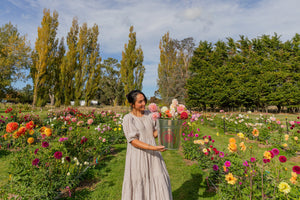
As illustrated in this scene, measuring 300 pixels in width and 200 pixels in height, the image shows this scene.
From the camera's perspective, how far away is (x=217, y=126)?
351 inches

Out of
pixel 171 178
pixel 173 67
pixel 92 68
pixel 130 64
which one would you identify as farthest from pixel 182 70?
pixel 171 178

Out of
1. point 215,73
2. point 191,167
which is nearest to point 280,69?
point 215,73

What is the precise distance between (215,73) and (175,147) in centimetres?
2052

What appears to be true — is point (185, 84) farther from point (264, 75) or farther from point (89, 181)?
point (89, 181)

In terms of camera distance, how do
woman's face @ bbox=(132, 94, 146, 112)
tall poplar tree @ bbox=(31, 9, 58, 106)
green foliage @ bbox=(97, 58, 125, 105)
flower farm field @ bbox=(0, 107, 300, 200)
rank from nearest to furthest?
1. woman's face @ bbox=(132, 94, 146, 112)
2. flower farm field @ bbox=(0, 107, 300, 200)
3. tall poplar tree @ bbox=(31, 9, 58, 106)
4. green foliage @ bbox=(97, 58, 125, 105)

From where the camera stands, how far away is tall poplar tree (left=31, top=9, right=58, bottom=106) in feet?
51.2

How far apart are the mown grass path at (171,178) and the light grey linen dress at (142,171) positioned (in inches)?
57.7

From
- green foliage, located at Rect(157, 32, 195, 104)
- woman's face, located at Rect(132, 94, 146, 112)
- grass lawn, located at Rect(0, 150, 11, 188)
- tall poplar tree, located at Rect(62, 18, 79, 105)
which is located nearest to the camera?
woman's face, located at Rect(132, 94, 146, 112)

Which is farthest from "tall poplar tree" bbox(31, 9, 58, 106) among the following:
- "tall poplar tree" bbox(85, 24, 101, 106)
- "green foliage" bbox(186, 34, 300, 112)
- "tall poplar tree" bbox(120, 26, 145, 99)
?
"green foliage" bbox(186, 34, 300, 112)

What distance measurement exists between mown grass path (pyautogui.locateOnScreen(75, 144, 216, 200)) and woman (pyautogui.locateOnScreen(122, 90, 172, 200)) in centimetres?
147

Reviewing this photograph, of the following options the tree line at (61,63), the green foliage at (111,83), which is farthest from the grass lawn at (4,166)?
the green foliage at (111,83)

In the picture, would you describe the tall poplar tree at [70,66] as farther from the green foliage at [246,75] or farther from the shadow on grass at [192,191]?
the shadow on grass at [192,191]

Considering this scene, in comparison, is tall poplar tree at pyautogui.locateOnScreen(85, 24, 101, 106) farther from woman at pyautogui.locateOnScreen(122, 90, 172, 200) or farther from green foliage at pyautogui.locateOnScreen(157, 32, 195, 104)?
woman at pyautogui.locateOnScreen(122, 90, 172, 200)

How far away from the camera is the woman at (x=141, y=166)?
1562 millimetres
